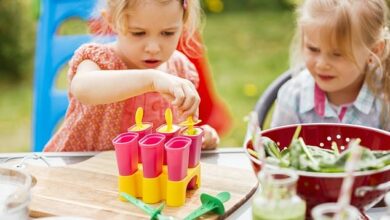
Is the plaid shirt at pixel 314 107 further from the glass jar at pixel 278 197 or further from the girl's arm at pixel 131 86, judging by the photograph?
the glass jar at pixel 278 197

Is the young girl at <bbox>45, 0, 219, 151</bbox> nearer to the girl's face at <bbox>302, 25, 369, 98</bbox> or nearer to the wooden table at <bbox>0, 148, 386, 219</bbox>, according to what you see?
the wooden table at <bbox>0, 148, 386, 219</bbox>

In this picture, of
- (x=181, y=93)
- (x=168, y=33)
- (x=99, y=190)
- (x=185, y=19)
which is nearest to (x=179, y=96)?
(x=181, y=93)

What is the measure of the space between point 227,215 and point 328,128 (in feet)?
0.93

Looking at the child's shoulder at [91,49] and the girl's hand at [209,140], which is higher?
the child's shoulder at [91,49]

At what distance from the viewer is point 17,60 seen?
14.4 ft

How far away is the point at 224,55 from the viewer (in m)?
4.48

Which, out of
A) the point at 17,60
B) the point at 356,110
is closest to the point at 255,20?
the point at 17,60

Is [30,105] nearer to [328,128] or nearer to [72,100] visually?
[72,100]

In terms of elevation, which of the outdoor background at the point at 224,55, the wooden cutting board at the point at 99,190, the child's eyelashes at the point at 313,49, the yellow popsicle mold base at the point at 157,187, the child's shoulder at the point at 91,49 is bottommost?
the outdoor background at the point at 224,55

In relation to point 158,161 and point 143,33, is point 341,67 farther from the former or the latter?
point 158,161

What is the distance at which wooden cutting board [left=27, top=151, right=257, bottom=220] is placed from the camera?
47.3 inches

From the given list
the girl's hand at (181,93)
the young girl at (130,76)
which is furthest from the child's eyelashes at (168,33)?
the girl's hand at (181,93)

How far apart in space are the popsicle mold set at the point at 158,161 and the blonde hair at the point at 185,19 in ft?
1.18

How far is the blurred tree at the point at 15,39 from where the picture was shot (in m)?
4.23
